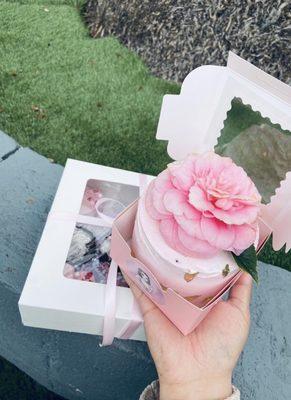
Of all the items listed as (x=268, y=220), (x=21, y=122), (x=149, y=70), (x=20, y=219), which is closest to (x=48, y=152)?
(x=21, y=122)

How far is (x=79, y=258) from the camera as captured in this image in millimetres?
1060

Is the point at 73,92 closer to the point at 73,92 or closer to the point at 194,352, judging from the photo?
the point at 73,92

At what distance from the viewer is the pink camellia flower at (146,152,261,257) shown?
780 mm

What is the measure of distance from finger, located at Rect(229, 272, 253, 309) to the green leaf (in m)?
0.17

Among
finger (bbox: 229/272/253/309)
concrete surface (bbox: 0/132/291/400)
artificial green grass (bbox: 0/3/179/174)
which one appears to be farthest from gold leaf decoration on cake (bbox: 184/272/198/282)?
artificial green grass (bbox: 0/3/179/174)

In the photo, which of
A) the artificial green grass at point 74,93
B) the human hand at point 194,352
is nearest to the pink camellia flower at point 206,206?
the human hand at point 194,352

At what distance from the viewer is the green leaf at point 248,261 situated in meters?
0.87

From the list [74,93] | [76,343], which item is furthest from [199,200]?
[74,93]

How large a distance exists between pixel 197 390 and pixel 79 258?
0.37 meters

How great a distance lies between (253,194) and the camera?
0.81 meters

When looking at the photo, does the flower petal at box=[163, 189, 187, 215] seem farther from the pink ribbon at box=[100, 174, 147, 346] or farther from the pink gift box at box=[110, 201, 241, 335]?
the pink ribbon at box=[100, 174, 147, 346]

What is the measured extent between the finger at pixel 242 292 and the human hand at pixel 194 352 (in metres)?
0.05

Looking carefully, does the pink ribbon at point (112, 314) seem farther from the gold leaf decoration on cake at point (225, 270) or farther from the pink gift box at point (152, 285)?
the gold leaf decoration on cake at point (225, 270)

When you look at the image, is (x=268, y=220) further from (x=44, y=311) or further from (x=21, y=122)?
(x=21, y=122)
